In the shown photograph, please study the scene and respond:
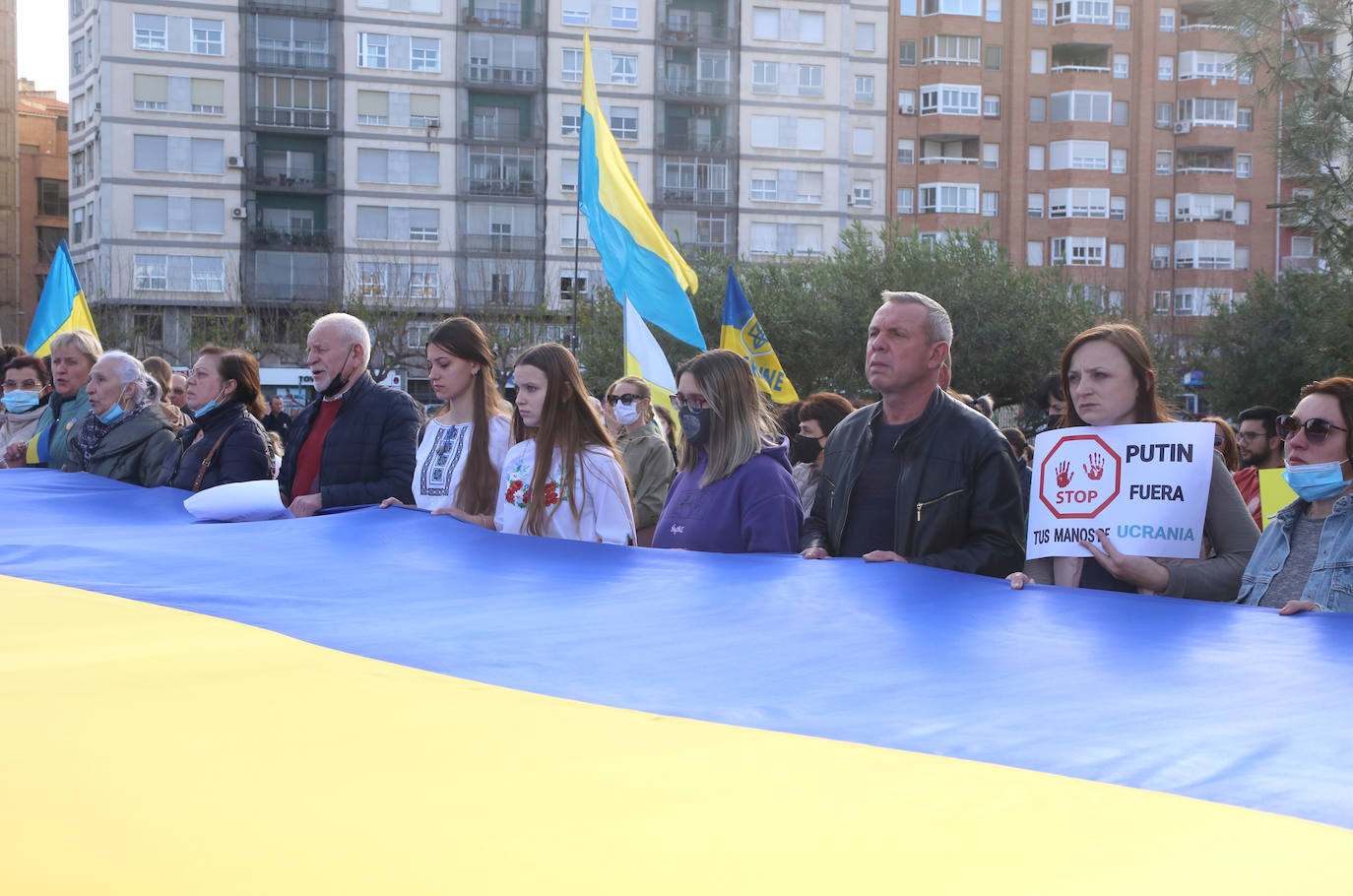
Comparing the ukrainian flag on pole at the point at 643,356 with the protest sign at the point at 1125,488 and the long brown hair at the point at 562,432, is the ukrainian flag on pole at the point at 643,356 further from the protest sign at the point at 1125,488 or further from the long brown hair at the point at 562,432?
the protest sign at the point at 1125,488

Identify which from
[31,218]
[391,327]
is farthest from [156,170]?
[31,218]

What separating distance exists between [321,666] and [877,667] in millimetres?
1212

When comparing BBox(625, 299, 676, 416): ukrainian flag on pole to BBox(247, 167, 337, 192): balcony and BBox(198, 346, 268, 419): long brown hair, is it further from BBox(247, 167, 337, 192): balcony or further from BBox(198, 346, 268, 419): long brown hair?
BBox(247, 167, 337, 192): balcony

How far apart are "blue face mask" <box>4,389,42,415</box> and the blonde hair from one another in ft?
19.8

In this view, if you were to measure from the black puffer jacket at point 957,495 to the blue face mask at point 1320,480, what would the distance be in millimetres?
800

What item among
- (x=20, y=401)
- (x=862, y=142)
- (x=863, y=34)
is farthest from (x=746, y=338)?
(x=863, y=34)

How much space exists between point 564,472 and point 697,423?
1.73 feet

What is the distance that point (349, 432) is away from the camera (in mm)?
6191

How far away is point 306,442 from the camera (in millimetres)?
6336

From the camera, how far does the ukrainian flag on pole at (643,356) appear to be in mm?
10180

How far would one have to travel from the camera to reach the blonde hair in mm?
5191

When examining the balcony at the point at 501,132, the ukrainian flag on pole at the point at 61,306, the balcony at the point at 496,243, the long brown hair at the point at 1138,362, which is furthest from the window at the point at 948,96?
the long brown hair at the point at 1138,362

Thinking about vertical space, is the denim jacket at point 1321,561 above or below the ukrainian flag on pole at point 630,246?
below

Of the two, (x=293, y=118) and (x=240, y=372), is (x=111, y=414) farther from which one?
(x=293, y=118)
